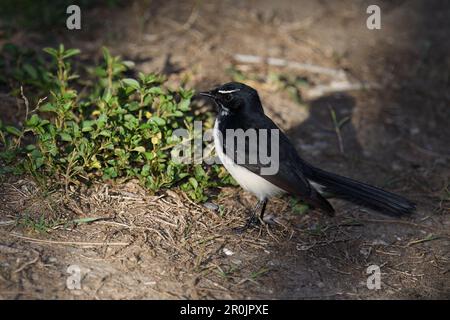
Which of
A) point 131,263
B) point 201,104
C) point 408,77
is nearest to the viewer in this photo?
point 131,263

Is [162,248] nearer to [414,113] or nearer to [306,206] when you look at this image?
[306,206]

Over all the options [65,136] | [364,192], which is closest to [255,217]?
[364,192]

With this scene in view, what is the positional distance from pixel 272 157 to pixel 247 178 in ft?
1.03

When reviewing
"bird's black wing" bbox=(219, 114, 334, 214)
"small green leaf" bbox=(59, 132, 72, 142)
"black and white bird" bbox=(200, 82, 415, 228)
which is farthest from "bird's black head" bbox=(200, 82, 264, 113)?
"small green leaf" bbox=(59, 132, 72, 142)

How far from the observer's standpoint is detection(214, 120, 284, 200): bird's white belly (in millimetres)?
5391

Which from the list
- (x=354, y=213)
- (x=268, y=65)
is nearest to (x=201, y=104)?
(x=268, y=65)

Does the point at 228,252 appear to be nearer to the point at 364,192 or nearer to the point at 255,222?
the point at 255,222

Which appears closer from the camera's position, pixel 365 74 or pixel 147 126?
pixel 147 126

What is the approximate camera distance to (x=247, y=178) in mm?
5402

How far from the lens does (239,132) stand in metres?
5.55

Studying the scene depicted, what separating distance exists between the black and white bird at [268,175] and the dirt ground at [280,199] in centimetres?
31

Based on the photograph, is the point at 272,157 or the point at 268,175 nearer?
the point at 268,175

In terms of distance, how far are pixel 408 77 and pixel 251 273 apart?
4902mm

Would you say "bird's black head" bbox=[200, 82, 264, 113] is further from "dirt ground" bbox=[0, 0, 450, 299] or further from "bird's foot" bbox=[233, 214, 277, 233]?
"bird's foot" bbox=[233, 214, 277, 233]
